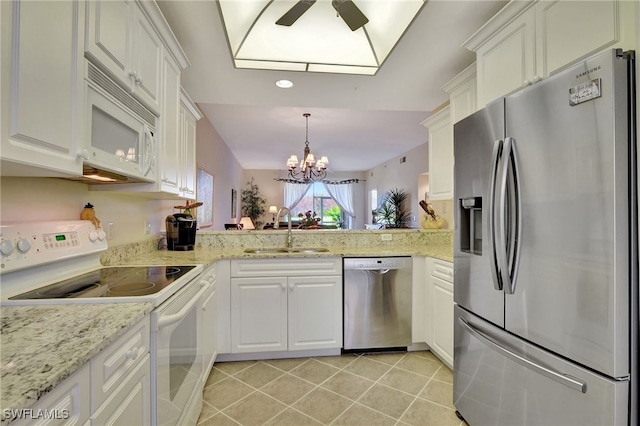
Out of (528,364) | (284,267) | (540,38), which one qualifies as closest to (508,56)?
(540,38)

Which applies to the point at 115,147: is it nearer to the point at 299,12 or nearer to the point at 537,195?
the point at 299,12

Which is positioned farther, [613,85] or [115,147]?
[115,147]

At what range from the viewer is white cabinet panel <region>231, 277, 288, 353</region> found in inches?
91.9

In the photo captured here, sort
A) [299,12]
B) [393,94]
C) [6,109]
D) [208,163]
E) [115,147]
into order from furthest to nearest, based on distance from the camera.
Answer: [208,163] < [393,94] < [299,12] < [115,147] < [6,109]

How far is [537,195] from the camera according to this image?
1171mm

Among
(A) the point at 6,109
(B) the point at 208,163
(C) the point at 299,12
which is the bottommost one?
(A) the point at 6,109

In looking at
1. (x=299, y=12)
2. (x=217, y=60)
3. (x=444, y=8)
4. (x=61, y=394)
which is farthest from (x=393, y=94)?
(x=61, y=394)

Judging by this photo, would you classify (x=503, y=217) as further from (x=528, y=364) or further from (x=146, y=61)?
(x=146, y=61)

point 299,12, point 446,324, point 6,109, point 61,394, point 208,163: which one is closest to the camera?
point 61,394

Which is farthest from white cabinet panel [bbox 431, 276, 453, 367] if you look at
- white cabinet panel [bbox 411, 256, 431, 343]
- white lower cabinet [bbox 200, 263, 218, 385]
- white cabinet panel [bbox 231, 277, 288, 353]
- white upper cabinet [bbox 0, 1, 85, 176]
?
white upper cabinet [bbox 0, 1, 85, 176]

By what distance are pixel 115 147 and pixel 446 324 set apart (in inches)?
93.1

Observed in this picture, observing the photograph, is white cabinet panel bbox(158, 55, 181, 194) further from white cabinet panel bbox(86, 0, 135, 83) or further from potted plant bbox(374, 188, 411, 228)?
potted plant bbox(374, 188, 411, 228)

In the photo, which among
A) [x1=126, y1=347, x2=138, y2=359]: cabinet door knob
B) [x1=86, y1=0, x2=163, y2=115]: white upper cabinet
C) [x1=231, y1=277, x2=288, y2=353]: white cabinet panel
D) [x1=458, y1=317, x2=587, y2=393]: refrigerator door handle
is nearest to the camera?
[x1=126, y1=347, x2=138, y2=359]: cabinet door knob

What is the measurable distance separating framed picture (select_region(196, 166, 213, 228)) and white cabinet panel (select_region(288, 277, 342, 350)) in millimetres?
2055
